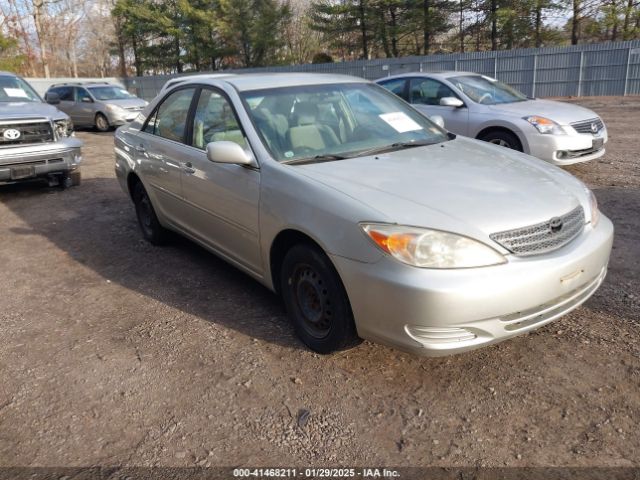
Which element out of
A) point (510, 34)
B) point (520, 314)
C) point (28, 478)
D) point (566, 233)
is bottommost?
point (28, 478)

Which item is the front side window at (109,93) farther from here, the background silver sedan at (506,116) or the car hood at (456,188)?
the car hood at (456,188)

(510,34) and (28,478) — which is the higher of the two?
(510,34)

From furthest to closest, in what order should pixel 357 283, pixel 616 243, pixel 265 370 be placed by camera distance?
pixel 616 243 → pixel 265 370 → pixel 357 283

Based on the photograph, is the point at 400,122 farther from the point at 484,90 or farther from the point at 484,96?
the point at 484,90

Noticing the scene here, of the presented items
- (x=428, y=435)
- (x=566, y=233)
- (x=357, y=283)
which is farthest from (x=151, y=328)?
(x=566, y=233)

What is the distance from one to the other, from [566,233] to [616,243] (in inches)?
90.2

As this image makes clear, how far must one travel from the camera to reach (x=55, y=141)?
793 cm

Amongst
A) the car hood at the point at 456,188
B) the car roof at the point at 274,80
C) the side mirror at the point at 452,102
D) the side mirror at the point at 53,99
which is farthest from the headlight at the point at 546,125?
the side mirror at the point at 53,99

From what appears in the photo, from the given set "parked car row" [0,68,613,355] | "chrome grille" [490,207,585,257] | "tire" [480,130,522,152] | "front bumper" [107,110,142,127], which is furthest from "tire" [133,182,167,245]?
"front bumper" [107,110,142,127]

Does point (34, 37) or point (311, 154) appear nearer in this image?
point (311, 154)

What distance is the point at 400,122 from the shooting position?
165 inches

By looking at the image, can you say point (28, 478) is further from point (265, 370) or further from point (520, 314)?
point (520, 314)

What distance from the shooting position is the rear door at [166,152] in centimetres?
456

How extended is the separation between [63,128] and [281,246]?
6.22 metres
